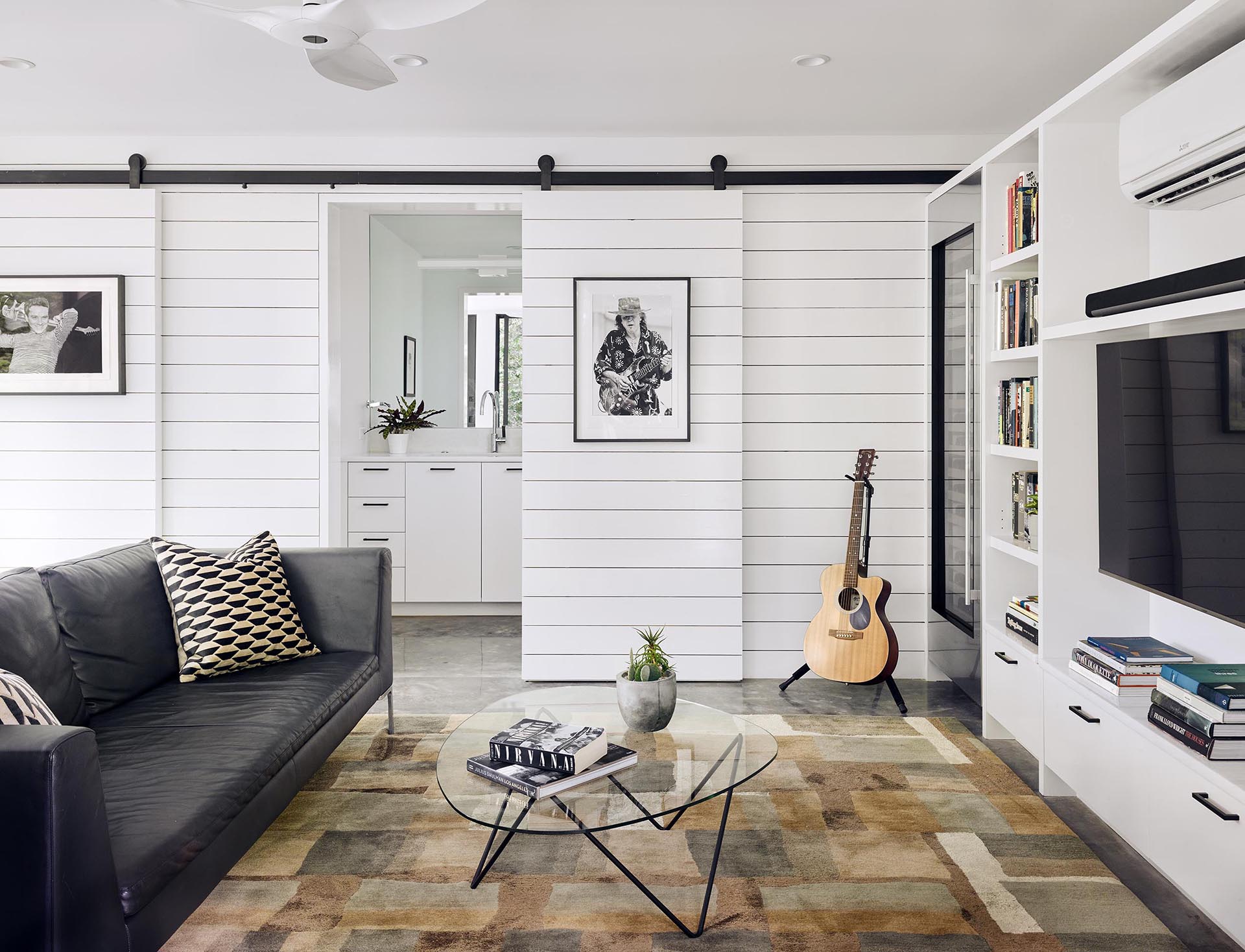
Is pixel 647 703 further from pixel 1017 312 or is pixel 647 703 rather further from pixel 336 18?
pixel 1017 312

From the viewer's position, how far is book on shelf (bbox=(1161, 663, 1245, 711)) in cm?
197

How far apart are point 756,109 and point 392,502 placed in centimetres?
304

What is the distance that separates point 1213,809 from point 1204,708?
0.24 metres

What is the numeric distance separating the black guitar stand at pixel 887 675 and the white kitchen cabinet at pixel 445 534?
2.16 meters

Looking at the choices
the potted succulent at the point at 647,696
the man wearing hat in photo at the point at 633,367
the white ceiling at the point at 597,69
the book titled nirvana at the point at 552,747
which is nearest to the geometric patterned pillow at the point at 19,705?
the book titled nirvana at the point at 552,747

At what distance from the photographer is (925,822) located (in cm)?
259

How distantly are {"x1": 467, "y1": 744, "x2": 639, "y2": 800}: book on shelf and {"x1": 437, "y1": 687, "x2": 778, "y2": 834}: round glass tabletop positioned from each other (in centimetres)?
1

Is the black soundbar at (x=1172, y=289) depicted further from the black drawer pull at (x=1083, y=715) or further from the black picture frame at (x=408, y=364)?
the black picture frame at (x=408, y=364)

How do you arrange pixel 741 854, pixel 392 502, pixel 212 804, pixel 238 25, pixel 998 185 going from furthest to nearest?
1. pixel 392 502
2. pixel 998 185
3. pixel 238 25
4. pixel 741 854
5. pixel 212 804

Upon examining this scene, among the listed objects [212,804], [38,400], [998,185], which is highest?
[998,185]

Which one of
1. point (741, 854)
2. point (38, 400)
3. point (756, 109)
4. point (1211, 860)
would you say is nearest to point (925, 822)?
point (741, 854)

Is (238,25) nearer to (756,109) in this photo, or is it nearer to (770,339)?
(756,109)

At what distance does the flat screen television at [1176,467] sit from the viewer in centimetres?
208

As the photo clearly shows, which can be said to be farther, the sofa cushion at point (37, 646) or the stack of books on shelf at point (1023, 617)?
the stack of books on shelf at point (1023, 617)
